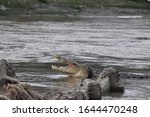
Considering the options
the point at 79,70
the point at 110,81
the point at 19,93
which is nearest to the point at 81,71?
the point at 79,70

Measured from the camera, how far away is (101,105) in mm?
12812

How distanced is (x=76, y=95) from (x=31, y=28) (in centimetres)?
4042

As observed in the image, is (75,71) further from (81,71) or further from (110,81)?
(110,81)

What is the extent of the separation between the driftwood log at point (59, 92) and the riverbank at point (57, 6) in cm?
5218

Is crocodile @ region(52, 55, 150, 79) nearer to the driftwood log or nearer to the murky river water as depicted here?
the murky river water

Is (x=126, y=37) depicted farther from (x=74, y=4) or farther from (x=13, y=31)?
(x=74, y=4)

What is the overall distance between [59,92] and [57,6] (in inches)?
3028

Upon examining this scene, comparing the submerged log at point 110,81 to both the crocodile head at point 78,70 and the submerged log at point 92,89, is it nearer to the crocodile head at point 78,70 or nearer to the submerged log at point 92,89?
the crocodile head at point 78,70

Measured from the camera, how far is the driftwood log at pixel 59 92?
15.5 meters

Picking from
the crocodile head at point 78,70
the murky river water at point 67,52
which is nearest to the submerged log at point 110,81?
the murky river water at point 67,52

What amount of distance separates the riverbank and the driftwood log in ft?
171

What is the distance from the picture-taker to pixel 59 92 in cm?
1658

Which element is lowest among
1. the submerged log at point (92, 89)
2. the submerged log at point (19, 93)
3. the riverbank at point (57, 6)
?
the riverbank at point (57, 6)

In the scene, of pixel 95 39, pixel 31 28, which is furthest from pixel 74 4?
pixel 95 39
